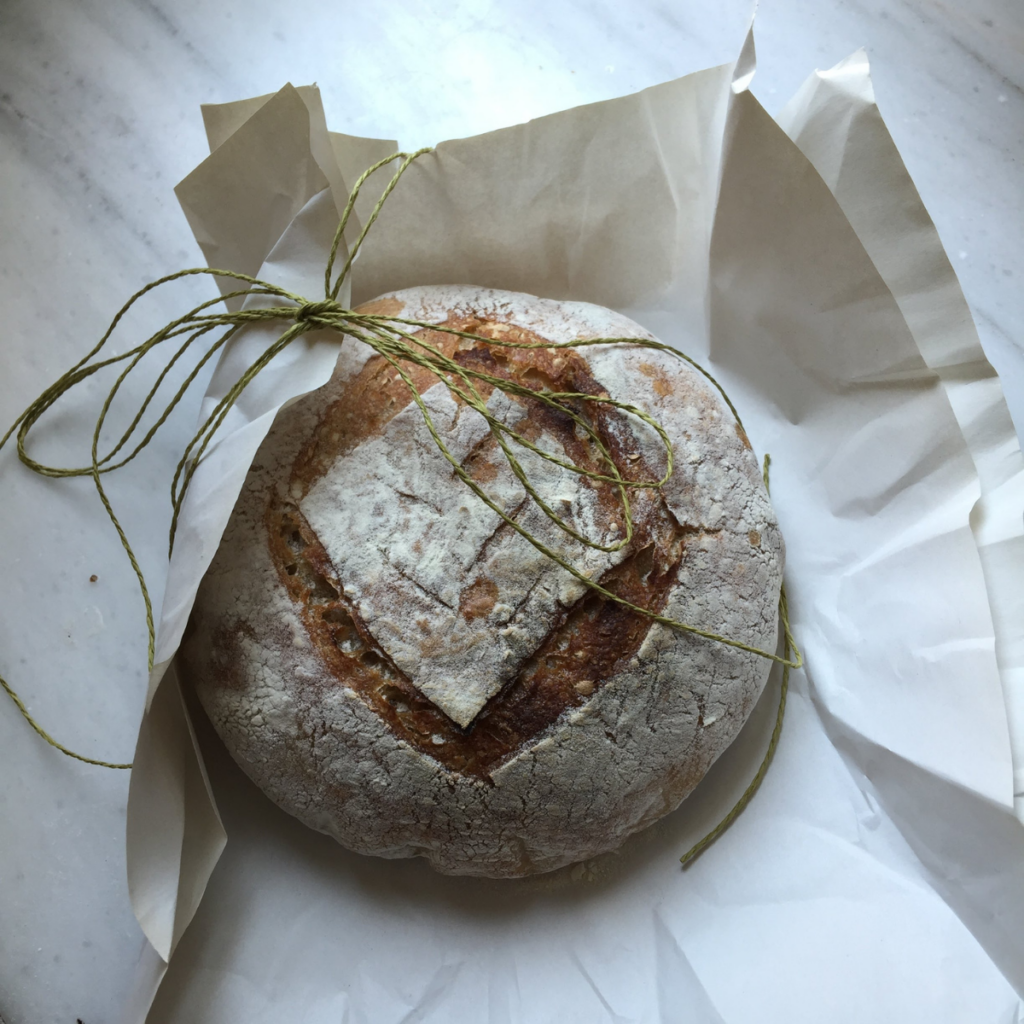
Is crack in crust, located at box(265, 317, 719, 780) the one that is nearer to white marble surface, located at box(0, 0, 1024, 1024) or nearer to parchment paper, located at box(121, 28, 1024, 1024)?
parchment paper, located at box(121, 28, 1024, 1024)

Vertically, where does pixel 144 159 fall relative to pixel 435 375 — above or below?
above

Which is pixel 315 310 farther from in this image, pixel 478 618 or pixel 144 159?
pixel 144 159

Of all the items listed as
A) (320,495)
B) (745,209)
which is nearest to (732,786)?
(320,495)

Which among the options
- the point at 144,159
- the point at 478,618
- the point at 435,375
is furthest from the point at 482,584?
the point at 144,159

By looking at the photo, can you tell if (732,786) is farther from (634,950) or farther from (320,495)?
(320,495)

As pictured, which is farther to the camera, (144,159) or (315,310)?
(144,159)

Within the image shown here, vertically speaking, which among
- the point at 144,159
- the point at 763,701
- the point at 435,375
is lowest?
the point at 763,701
